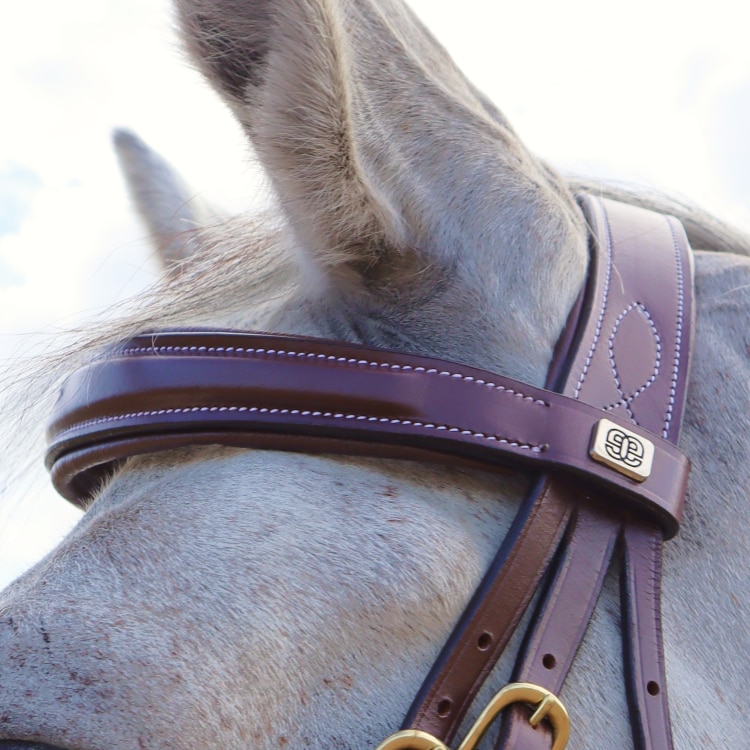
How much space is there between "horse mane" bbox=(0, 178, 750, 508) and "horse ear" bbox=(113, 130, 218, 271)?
1.56 feet

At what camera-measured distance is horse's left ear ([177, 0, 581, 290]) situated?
1.07m

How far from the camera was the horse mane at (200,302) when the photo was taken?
1.33 meters

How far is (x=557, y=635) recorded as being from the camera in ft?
3.47

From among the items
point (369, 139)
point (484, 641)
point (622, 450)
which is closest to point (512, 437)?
point (622, 450)

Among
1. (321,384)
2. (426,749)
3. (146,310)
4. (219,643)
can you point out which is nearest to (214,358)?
(321,384)

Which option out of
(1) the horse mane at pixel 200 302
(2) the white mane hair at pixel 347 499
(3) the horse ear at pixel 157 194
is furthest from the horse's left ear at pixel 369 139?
(3) the horse ear at pixel 157 194

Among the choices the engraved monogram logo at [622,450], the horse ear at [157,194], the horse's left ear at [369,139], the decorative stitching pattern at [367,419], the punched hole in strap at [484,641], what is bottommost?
the punched hole in strap at [484,641]

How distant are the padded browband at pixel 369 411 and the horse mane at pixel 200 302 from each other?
165 millimetres

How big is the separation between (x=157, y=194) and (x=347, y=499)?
53.4 inches

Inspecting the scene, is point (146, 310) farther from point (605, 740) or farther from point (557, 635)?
point (605, 740)

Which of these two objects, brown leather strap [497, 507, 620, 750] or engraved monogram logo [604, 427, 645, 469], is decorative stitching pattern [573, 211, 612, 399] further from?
brown leather strap [497, 507, 620, 750]

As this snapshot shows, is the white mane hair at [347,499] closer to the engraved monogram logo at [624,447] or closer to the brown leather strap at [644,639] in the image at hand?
the brown leather strap at [644,639]

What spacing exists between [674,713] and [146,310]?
1.00m

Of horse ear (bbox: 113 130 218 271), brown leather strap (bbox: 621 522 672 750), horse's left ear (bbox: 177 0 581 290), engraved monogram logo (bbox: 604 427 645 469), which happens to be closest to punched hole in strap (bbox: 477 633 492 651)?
brown leather strap (bbox: 621 522 672 750)
